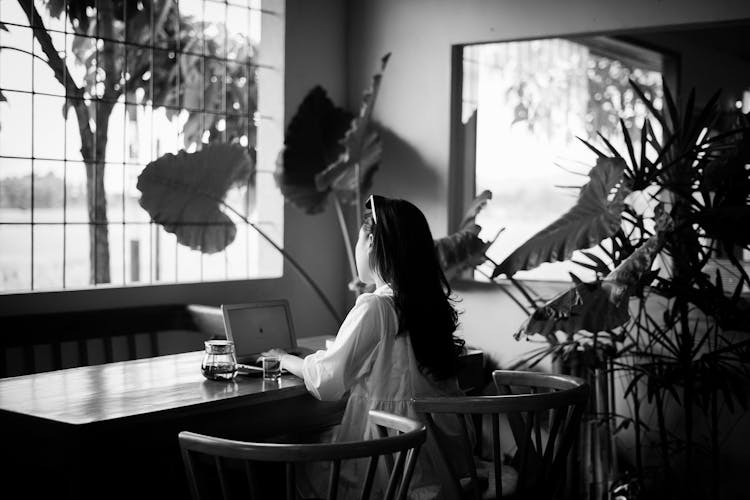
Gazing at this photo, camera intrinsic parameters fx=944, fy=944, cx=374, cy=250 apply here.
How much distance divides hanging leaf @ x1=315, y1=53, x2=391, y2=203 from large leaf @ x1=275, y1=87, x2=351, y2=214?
7cm

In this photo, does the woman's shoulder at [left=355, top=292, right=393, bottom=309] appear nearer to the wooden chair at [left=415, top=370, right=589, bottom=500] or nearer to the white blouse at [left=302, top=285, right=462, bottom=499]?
A: the white blouse at [left=302, top=285, right=462, bottom=499]

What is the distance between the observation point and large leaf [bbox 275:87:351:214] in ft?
15.8

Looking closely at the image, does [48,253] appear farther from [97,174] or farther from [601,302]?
[601,302]

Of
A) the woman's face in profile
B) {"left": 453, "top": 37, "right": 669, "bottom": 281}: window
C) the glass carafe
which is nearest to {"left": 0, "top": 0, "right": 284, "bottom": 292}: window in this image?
{"left": 453, "top": 37, "right": 669, "bottom": 281}: window

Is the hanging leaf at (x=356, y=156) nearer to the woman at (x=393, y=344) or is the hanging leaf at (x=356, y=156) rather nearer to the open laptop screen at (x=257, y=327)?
the open laptop screen at (x=257, y=327)

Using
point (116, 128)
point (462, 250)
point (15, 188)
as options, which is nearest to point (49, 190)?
point (15, 188)

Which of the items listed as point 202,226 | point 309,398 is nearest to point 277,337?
point 309,398

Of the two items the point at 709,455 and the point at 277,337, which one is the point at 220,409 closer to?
the point at 277,337

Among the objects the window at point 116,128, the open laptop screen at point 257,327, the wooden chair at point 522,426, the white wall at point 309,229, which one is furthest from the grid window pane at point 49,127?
the wooden chair at point 522,426

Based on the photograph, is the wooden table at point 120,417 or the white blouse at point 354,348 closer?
the wooden table at point 120,417

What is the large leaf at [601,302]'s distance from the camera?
11.3 feet

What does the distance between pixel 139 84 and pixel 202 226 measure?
130cm

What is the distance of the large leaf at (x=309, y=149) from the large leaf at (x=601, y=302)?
1.67 meters

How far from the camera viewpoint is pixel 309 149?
4.86 meters
